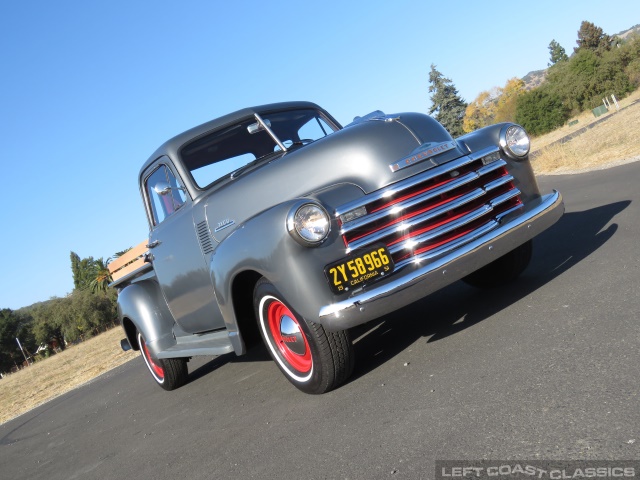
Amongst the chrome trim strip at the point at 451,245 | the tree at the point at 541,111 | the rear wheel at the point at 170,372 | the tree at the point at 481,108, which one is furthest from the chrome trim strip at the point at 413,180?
the tree at the point at 481,108

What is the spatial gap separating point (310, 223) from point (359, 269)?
0.41 metres

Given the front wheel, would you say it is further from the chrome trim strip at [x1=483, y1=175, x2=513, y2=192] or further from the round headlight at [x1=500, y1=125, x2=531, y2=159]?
the round headlight at [x1=500, y1=125, x2=531, y2=159]

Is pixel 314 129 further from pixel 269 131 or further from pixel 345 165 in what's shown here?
pixel 345 165

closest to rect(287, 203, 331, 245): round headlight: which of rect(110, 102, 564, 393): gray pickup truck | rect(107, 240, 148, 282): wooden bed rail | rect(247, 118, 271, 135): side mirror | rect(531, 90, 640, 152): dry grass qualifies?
rect(110, 102, 564, 393): gray pickup truck

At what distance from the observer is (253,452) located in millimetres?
3701

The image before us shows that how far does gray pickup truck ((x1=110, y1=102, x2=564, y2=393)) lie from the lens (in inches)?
150

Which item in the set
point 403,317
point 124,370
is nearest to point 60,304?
point 124,370

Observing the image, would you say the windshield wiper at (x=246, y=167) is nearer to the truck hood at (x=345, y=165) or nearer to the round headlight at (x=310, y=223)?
the truck hood at (x=345, y=165)

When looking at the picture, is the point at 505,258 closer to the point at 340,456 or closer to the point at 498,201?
the point at 498,201

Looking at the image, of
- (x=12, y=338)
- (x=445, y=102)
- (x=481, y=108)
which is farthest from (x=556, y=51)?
(x=12, y=338)

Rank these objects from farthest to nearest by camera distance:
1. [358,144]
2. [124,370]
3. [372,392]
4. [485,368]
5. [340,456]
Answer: [124,370] < [358,144] < [372,392] < [485,368] < [340,456]

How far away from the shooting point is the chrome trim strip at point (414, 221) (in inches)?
153

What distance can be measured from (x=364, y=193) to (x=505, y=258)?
1.86m

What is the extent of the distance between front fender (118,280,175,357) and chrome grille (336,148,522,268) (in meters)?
3.15
